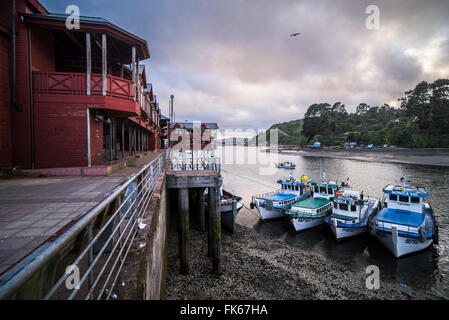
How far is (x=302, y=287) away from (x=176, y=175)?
819 cm

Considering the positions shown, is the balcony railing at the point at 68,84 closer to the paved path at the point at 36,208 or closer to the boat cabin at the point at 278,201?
the paved path at the point at 36,208

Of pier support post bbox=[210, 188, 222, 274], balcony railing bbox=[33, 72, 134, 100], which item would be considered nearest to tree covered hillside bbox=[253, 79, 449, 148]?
pier support post bbox=[210, 188, 222, 274]

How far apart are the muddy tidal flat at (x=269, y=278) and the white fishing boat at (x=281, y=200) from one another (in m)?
5.12

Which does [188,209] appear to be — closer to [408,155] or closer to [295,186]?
[295,186]

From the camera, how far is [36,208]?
496cm

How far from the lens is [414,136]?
71.4m

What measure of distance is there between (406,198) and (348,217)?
4.42 meters

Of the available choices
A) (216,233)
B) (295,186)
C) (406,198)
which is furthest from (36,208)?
(406,198)

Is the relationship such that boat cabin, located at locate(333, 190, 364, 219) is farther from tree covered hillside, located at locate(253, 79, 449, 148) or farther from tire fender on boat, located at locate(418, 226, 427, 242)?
tree covered hillside, located at locate(253, 79, 449, 148)

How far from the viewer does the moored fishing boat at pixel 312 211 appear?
1689cm

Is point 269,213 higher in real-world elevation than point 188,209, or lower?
lower

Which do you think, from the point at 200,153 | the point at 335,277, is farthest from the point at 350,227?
the point at 200,153
